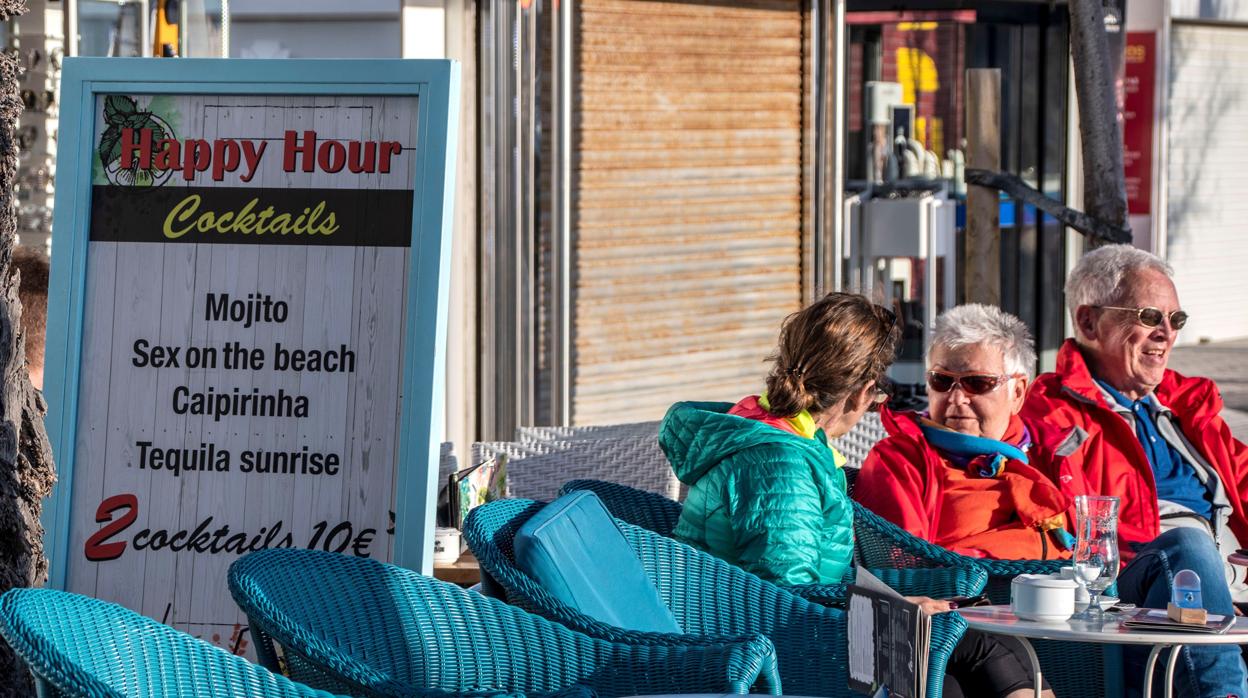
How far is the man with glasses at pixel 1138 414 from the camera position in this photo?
4.70m

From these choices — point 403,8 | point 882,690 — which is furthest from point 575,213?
point 882,690

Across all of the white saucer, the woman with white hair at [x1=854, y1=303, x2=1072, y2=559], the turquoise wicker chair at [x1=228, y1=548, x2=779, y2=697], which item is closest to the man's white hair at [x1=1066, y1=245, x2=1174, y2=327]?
the woman with white hair at [x1=854, y1=303, x2=1072, y2=559]

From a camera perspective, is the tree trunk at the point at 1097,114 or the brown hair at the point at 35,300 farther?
the tree trunk at the point at 1097,114

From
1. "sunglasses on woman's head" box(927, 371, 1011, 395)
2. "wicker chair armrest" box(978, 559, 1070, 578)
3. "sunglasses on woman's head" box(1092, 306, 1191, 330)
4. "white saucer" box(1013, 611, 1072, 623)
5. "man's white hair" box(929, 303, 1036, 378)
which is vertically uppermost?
"sunglasses on woman's head" box(1092, 306, 1191, 330)

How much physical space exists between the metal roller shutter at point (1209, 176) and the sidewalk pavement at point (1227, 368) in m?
0.52

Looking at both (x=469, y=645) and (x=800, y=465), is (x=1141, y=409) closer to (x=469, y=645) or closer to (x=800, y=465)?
(x=800, y=465)

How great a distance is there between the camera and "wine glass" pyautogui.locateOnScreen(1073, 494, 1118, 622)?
3443mm

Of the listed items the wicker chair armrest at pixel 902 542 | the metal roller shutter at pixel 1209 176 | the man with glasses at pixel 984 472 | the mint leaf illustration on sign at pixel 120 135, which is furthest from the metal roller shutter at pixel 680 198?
the metal roller shutter at pixel 1209 176

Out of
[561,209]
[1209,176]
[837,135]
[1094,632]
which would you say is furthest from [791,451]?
[1209,176]

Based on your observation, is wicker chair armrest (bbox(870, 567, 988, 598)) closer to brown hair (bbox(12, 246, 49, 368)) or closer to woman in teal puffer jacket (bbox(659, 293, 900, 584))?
woman in teal puffer jacket (bbox(659, 293, 900, 584))

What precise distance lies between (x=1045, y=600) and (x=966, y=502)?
94 centimetres

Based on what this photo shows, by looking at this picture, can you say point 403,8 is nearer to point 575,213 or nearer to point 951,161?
point 575,213

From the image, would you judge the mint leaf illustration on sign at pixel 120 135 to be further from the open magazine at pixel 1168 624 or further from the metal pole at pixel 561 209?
the metal pole at pixel 561 209

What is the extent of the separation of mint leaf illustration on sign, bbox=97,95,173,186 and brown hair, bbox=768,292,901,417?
1477mm
